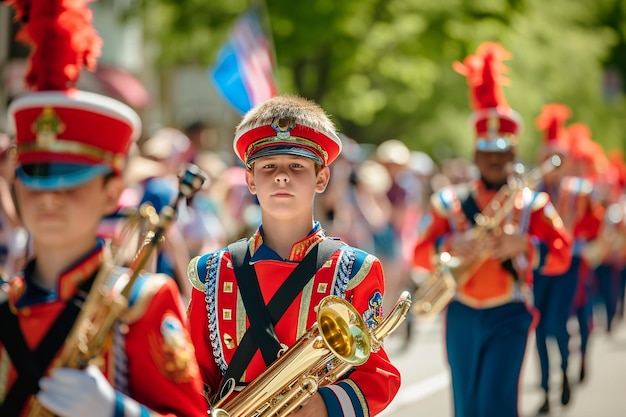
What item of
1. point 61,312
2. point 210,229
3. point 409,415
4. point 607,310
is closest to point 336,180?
point 210,229

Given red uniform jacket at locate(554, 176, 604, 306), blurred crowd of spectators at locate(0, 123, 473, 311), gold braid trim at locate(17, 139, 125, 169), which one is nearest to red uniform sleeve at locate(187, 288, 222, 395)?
blurred crowd of spectators at locate(0, 123, 473, 311)

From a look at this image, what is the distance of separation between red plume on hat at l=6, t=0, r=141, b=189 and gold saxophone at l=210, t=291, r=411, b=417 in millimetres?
890

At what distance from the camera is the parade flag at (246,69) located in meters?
9.87

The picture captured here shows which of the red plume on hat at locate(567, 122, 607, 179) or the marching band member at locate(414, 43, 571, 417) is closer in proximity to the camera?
the marching band member at locate(414, 43, 571, 417)

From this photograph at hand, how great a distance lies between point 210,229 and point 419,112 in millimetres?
19787

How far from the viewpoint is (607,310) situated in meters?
15.0

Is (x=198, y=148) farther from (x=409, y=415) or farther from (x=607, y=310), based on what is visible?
(x=607, y=310)

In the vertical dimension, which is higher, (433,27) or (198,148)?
(433,27)

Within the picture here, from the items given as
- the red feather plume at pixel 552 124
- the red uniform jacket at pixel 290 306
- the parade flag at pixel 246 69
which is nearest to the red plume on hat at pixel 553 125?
the red feather plume at pixel 552 124

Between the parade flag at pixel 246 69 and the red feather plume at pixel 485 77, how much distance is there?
245 cm

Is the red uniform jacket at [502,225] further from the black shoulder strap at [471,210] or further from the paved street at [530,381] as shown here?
the paved street at [530,381]

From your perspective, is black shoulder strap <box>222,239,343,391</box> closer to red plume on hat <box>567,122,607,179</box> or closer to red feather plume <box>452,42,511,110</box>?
red feather plume <box>452,42,511,110</box>

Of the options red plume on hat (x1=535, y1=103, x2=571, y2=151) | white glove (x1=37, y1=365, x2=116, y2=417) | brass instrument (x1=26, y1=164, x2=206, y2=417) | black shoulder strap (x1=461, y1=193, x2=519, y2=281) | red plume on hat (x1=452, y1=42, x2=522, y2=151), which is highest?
red plume on hat (x1=535, y1=103, x2=571, y2=151)

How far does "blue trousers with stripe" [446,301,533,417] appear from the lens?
20.9ft
